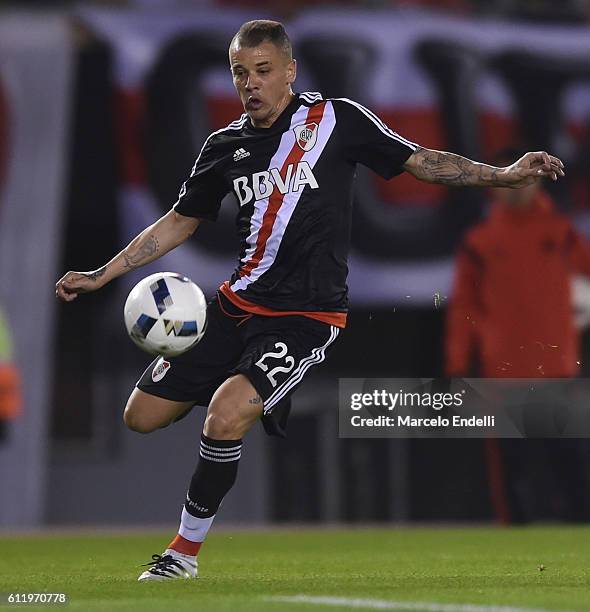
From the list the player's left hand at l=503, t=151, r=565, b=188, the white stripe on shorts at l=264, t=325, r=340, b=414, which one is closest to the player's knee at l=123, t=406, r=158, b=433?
the white stripe on shorts at l=264, t=325, r=340, b=414

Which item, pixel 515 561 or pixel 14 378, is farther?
pixel 14 378

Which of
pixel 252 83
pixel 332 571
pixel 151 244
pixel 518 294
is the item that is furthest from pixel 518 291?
pixel 252 83

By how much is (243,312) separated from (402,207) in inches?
309

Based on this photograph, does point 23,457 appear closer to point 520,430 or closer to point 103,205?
point 103,205

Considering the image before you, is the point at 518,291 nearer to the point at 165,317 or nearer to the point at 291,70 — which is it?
the point at 291,70

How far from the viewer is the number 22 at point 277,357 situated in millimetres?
6445

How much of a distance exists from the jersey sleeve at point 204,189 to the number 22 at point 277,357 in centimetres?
89

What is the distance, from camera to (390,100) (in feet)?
46.7

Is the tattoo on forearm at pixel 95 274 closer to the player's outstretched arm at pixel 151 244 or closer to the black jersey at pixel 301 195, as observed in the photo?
the player's outstretched arm at pixel 151 244

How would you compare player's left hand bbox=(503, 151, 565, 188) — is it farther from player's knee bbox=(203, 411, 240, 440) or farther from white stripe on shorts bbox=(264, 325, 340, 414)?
player's knee bbox=(203, 411, 240, 440)

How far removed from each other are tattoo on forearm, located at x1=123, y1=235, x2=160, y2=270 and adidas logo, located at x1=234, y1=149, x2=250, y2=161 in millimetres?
563

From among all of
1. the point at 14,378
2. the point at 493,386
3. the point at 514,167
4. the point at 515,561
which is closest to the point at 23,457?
the point at 14,378

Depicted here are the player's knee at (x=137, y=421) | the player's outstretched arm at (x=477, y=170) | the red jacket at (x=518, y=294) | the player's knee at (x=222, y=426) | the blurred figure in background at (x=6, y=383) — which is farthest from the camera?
the blurred figure in background at (x=6, y=383)

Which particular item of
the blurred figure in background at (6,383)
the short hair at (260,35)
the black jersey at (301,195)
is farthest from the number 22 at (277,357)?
the blurred figure in background at (6,383)
